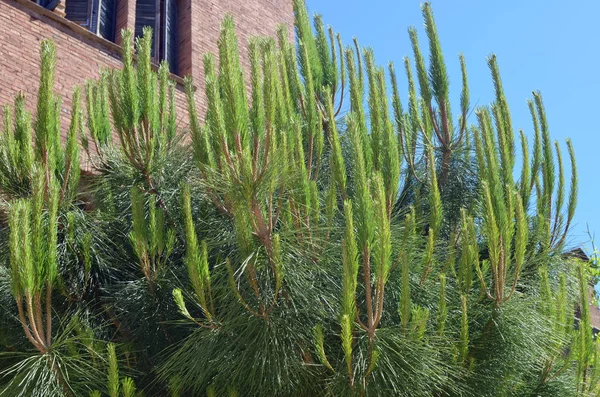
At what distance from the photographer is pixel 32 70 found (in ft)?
21.3

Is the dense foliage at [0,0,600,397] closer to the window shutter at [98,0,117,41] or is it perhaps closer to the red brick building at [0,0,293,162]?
the red brick building at [0,0,293,162]

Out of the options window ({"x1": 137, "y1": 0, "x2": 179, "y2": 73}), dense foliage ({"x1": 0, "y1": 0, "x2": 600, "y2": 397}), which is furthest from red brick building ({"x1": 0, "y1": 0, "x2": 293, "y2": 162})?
dense foliage ({"x1": 0, "y1": 0, "x2": 600, "y2": 397})

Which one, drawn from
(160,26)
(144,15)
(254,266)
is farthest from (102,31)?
(254,266)

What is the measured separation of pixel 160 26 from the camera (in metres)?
8.59

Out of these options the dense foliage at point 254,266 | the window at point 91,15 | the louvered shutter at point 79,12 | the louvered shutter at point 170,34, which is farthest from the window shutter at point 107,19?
the dense foliage at point 254,266

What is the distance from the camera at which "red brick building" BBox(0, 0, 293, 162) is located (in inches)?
255

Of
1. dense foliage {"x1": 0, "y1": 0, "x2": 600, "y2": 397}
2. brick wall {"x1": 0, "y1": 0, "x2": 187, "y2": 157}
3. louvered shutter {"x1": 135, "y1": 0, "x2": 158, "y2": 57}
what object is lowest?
dense foliage {"x1": 0, "y1": 0, "x2": 600, "y2": 397}

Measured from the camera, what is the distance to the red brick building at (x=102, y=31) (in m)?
6.47

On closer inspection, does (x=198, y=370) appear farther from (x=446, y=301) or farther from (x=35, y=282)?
(x=446, y=301)

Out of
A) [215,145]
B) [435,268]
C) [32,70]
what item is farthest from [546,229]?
[32,70]

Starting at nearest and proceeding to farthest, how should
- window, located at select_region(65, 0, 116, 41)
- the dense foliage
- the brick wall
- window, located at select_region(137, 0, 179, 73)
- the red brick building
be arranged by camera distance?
the dense foliage → the brick wall → the red brick building → window, located at select_region(65, 0, 116, 41) → window, located at select_region(137, 0, 179, 73)

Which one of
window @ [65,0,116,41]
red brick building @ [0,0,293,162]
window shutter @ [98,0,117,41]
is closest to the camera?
red brick building @ [0,0,293,162]

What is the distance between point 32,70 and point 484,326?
4.50 meters

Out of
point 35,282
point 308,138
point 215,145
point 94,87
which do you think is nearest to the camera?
point 35,282
